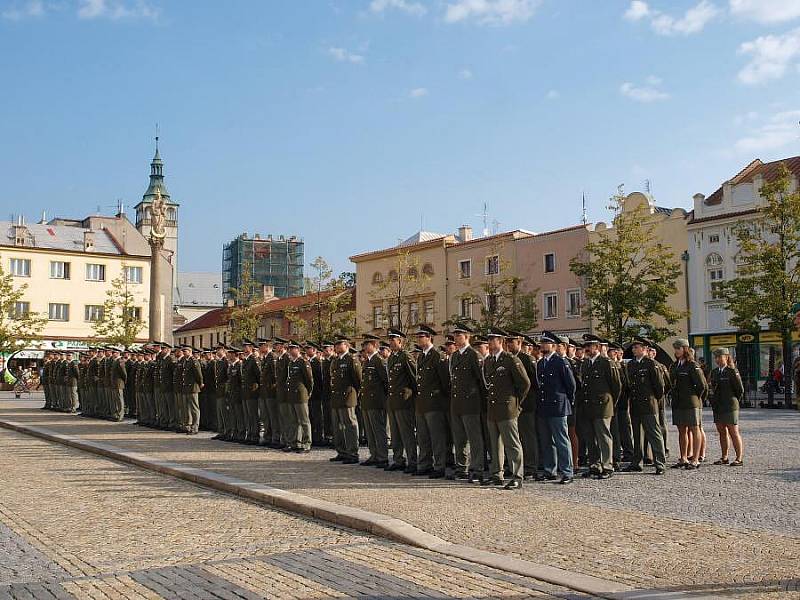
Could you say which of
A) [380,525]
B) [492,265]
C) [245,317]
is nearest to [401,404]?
[380,525]

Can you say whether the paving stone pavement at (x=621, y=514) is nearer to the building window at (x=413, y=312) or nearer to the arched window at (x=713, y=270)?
the arched window at (x=713, y=270)

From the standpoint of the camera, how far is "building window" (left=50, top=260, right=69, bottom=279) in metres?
68.5

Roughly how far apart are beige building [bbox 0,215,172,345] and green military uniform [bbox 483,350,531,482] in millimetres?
56755

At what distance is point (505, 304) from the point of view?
5175 cm

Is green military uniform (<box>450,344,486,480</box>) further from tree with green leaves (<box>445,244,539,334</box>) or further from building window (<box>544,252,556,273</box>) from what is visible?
building window (<box>544,252,556,273</box>)

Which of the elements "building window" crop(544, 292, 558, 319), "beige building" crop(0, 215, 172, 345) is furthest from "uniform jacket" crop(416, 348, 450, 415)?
"beige building" crop(0, 215, 172, 345)

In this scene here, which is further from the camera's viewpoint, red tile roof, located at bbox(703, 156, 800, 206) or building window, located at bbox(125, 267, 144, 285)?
building window, located at bbox(125, 267, 144, 285)

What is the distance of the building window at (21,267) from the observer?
66.9 m

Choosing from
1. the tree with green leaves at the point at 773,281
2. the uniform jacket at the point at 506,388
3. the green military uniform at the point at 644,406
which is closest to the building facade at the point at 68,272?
the tree with green leaves at the point at 773,281

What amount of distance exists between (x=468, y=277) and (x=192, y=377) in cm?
3708

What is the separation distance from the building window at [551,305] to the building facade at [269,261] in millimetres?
78325

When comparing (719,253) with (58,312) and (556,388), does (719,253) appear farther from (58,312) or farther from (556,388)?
(58,312)

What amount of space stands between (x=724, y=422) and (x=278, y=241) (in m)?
121

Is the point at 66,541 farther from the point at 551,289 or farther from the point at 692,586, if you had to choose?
the point at 551,289
